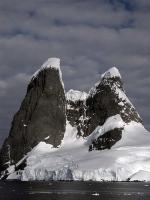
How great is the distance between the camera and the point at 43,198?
153125 millimetres

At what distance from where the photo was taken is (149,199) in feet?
495

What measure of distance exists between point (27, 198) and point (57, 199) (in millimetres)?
9872

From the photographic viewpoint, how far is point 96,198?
153375mm

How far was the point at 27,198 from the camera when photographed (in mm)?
154000

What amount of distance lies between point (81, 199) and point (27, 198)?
1517cm

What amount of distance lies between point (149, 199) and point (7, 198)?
36.8m

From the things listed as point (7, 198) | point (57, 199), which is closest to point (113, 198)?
point (57, 199)

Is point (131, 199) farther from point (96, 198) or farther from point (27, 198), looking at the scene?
point (27, 198)

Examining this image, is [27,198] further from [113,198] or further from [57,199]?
[113,198]

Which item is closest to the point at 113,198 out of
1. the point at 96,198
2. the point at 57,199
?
the point at 96,198

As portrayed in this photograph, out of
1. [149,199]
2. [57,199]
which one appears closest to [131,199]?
[149,199]

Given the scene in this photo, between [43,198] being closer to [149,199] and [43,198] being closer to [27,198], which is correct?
[27,198]

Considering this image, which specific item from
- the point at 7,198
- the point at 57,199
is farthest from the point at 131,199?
the point at 7,198

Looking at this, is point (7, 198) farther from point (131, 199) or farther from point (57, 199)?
point (131, 199)
